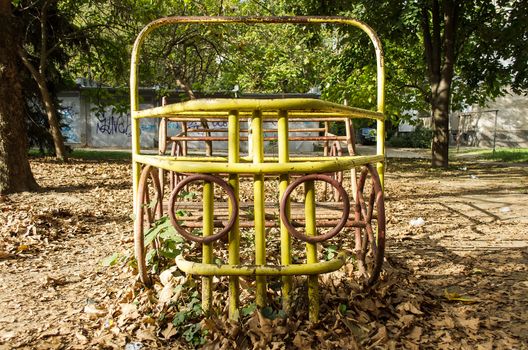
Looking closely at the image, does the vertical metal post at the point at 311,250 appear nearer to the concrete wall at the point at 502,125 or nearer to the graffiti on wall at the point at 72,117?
the graffiti on wall at the point at 72,117

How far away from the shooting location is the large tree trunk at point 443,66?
1438cm

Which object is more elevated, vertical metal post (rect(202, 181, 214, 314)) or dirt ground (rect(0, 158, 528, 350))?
vertical metal post (rect(202, 181, 214, 314))

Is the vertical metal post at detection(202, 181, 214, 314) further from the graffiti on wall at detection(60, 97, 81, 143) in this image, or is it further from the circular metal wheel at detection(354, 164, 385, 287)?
the graffiti on wall at detection(60, 97, 81, 143)

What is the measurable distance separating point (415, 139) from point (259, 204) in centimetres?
3106

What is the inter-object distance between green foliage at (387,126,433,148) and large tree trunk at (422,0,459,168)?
1673cm

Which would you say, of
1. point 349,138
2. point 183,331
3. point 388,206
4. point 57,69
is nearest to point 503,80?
point 388,206

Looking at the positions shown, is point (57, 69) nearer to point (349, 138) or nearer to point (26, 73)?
point (26, 73)

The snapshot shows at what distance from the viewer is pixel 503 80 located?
1523 cm

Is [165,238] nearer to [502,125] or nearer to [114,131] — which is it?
[114,131]

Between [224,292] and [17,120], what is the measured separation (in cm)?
627

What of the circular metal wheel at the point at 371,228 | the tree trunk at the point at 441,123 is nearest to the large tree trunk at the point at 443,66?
the tree trunk at the point at 441,123

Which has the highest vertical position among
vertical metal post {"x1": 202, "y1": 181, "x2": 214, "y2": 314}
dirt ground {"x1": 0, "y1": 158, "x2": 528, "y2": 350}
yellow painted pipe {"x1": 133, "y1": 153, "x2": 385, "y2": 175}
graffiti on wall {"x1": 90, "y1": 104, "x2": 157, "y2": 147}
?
graffiti on wall {"x1": 90, "y1": 104, "x2": 157, "y2": 147}

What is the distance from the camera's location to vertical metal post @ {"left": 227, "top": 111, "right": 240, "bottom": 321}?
8.17 ft

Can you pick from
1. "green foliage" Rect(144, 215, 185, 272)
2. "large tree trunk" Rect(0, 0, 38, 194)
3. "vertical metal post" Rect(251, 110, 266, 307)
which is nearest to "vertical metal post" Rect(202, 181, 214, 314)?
"vertical metal post" Rect(251, 110, 266, 307)
